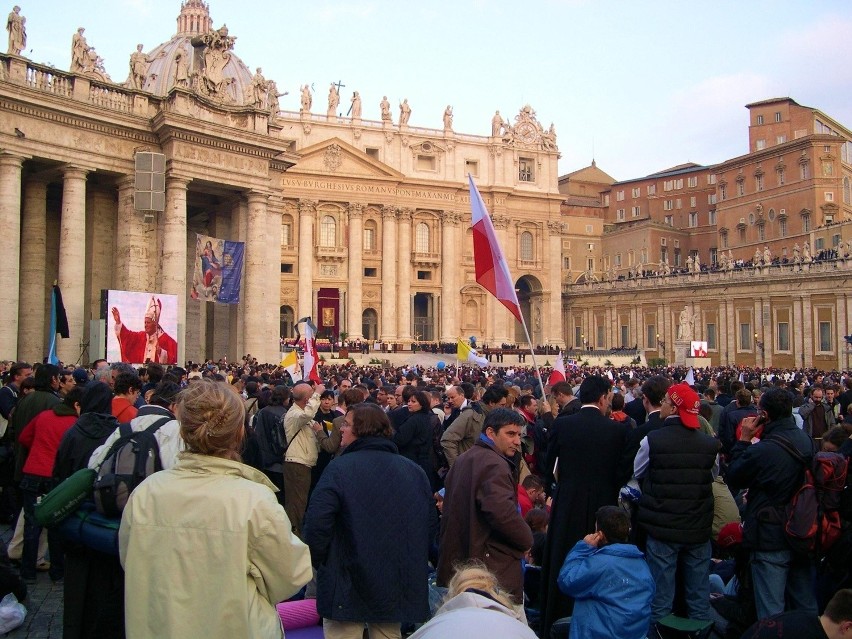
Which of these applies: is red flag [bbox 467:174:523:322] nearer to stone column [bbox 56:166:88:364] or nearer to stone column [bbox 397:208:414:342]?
stone column [bbox 56:166:88:364]

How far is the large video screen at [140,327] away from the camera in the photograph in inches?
684

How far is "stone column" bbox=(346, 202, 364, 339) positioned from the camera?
58656 mm

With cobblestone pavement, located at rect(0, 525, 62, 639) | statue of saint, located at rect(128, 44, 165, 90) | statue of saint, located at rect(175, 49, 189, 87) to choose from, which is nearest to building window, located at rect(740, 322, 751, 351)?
statue of saint, located at rect(175, 49, 189, 87)

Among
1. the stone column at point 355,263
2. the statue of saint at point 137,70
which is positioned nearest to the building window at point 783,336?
the stone column at point 355,263

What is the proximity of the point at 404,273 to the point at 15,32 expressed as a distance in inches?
1633

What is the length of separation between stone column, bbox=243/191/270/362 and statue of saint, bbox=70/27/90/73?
6056mm

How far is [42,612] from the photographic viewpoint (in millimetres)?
6711

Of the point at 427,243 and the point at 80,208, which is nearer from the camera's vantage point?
the point at 80,208

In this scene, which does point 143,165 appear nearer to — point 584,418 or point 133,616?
point 584,418

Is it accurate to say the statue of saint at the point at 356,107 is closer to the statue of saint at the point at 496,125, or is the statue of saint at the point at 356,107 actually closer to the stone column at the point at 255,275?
the statue of saint at the point at 496,125

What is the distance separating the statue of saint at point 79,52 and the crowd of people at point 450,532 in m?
17.8

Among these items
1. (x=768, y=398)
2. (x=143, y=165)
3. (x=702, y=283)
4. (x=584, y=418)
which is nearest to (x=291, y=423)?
(x=584, y=418)

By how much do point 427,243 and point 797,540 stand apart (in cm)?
5801

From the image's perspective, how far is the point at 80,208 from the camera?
70.2ft
